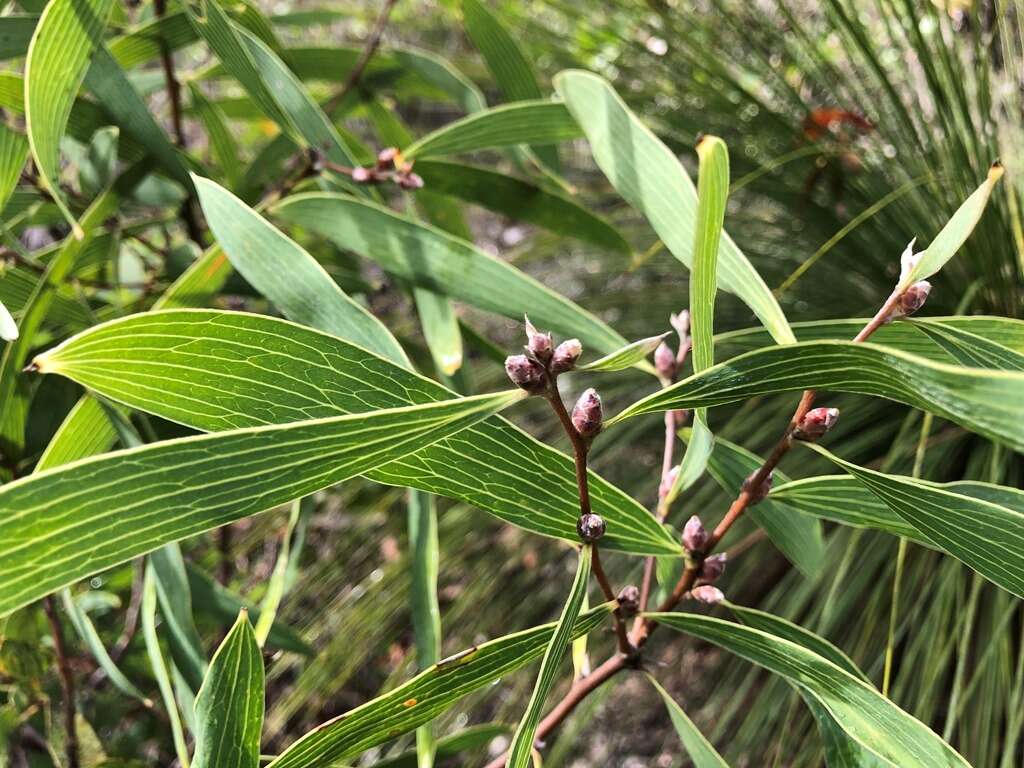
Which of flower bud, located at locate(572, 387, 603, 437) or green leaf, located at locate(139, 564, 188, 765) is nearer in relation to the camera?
flower bud, located at locate(572, 387, 603, 437)

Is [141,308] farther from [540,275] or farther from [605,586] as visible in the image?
[540,275]

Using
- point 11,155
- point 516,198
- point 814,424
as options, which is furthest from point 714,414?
point 11,155

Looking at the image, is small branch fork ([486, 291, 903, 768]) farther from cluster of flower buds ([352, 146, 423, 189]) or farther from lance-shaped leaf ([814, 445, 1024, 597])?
cluster of flower buds ([352, 146, 423, 189])

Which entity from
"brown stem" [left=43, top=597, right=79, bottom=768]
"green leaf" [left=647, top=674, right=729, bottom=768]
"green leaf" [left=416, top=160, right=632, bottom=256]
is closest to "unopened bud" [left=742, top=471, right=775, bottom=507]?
"green leaf" [left=647, top=674, right=729, bottom=768]

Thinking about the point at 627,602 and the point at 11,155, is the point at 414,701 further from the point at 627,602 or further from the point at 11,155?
the point at 11,155

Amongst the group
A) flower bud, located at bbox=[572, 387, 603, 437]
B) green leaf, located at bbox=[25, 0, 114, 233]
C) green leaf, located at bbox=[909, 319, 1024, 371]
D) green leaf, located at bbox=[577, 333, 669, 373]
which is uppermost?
green leaf, located at bbox=[25, 0, 114, 233]

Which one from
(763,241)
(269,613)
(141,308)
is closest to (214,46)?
(141,308)
